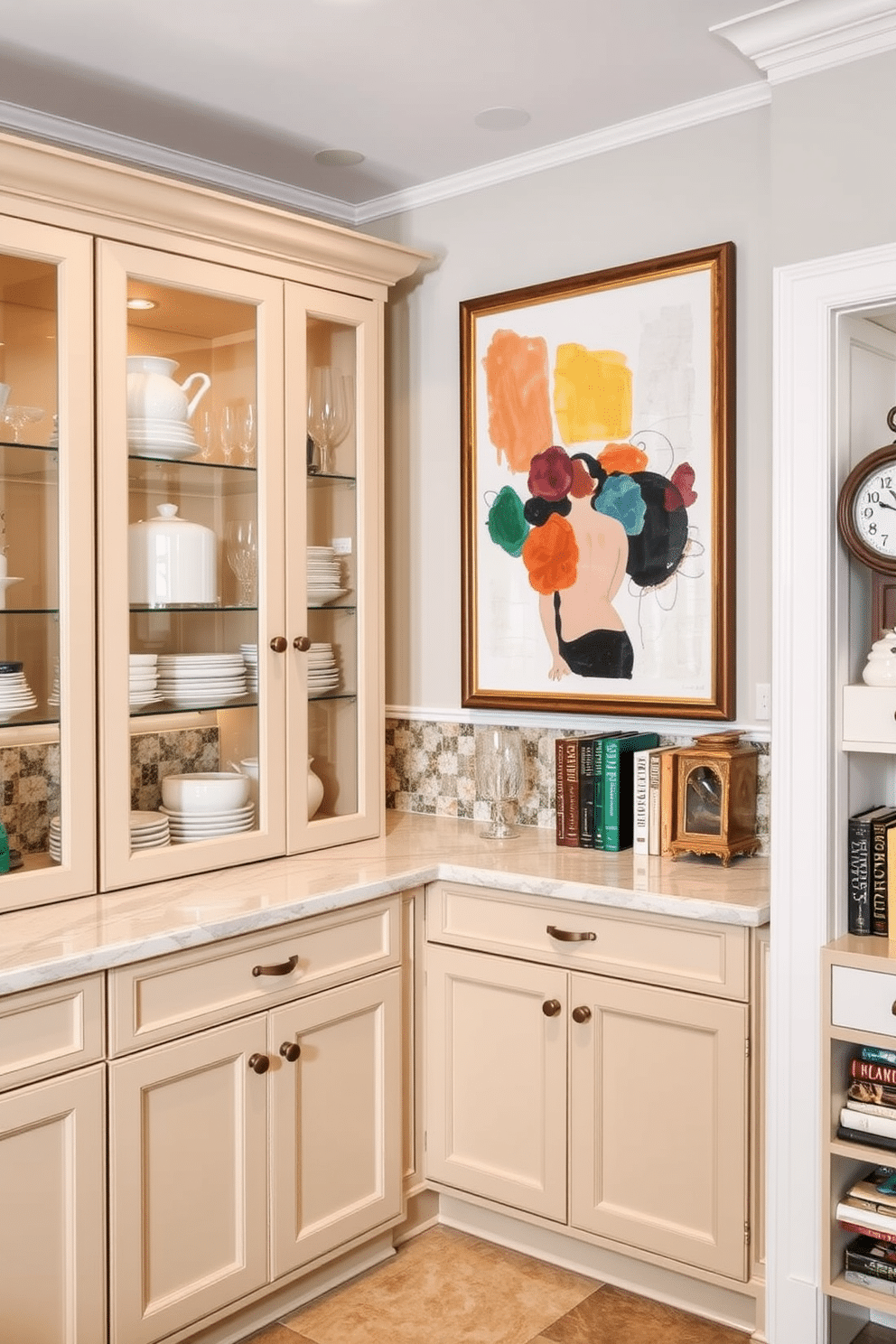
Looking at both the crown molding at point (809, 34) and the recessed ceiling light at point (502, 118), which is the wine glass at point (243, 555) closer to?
the recessed ceiling light at point (502, 118)

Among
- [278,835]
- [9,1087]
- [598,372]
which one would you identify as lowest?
[9,1087]

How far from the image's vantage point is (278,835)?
117 inches

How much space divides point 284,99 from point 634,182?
34.9 inches

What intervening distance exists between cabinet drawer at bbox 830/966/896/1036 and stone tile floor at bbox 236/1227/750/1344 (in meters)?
0.76

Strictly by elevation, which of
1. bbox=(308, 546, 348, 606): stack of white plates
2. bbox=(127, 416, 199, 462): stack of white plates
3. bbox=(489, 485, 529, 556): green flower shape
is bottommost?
bbox=(308, 546, 348, 606): stack of white plates

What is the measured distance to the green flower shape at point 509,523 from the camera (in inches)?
130

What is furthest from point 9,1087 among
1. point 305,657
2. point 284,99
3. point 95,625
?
point 284,99

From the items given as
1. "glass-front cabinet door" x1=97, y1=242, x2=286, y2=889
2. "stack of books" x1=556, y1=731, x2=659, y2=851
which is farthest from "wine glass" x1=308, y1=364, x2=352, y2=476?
"stack of books" x1=556, y1=731, x2=659, y2=851

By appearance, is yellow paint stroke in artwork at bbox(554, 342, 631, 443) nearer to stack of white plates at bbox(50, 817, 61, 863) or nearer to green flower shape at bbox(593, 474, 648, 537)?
green flower shape at bbox(593, 474, 648, 537)

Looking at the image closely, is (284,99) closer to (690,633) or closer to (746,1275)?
(690,633)

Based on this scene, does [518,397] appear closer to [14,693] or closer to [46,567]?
[46,567]

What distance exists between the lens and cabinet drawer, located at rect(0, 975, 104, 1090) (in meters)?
2.12

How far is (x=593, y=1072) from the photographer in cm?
270

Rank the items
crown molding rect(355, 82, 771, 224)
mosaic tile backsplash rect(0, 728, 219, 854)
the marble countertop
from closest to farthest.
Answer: the marble countertop
mosaic tile backsplash rect(0, 728, 219, 854)
crown molding rect(355, 82, 771, 224)
